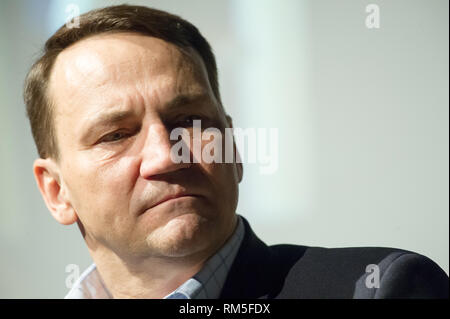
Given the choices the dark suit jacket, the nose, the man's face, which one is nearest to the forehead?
the man's face

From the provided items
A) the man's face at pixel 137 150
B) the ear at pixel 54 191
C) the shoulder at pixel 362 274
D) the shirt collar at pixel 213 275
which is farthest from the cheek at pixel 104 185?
the shoulder at pixel 362 274

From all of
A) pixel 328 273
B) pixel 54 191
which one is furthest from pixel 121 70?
pixel 328 273

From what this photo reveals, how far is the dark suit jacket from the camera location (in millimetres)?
1119

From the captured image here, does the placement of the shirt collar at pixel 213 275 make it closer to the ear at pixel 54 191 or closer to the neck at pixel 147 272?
the neck at pixel 147 272

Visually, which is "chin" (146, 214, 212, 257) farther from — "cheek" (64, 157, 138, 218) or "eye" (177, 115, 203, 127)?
"eye" (177, 115, 203, 127)

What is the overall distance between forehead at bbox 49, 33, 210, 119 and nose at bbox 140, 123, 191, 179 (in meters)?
0.12

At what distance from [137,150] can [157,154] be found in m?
0.08

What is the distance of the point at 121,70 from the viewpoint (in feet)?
4.49
